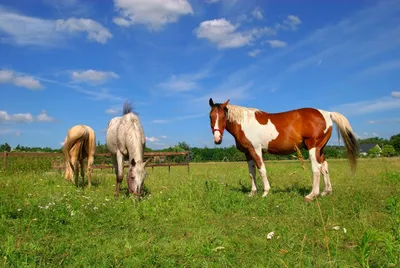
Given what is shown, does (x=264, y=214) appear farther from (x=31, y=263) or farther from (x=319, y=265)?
(x=31, y=263)

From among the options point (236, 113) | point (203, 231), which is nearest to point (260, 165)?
point (236, 113)

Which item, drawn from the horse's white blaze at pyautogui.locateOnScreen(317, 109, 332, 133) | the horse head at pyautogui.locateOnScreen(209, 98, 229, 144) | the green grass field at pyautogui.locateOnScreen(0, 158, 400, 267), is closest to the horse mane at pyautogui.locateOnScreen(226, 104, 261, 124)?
the horse head at pyautogui.locateOnScreen(209, 98, 229, 144)

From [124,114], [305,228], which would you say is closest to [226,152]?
[124,114]

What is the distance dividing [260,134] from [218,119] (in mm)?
1200

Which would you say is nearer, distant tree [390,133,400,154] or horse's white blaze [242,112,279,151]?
horse's white blaze [242,112,279,151]

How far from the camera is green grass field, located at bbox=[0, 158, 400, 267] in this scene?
3.70 m

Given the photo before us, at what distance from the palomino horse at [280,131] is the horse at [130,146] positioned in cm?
208

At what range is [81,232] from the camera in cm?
512

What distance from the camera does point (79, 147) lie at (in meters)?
11.7

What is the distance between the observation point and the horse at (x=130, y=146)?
26.1 feet

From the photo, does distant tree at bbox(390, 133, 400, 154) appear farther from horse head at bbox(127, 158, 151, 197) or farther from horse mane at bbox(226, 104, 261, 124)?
horse head at bbox(127, 158, 151, 197)

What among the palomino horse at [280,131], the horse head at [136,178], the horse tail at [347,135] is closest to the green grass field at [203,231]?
the horse head at [136,178]

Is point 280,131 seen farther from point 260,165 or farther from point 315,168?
point 315,168

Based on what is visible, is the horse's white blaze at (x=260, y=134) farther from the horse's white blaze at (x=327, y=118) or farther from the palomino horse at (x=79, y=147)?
the palomino horse at (x=79, y=147)
